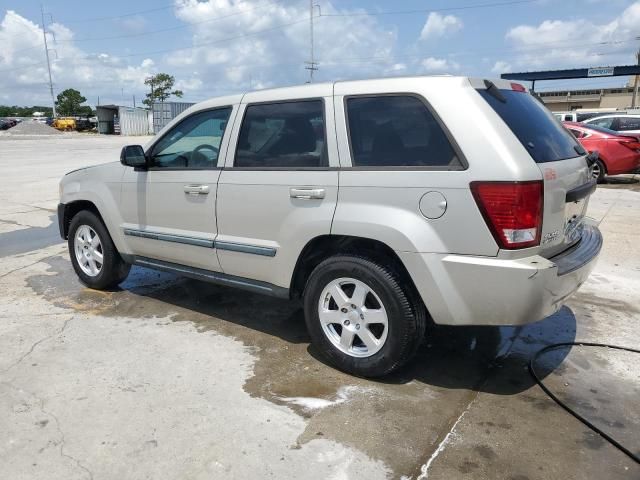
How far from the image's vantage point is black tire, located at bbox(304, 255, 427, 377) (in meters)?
3.28

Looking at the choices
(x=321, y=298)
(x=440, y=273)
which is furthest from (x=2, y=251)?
(x=440, y=273)

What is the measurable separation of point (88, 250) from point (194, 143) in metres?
1.79

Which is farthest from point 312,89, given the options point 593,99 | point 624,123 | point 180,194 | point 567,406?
point 593,99

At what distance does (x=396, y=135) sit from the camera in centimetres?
332

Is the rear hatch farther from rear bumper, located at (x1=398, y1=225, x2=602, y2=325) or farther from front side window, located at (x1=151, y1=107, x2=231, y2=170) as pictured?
front side window, located at (x1=151, y1=107, x2=231, y2=170)

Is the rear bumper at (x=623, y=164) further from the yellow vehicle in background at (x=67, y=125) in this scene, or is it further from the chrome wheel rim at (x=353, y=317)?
the yellow vehicle in background at (x=67, y=125)

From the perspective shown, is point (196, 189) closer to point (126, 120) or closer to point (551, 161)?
point (551, 161)

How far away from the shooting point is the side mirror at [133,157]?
14.8 ft

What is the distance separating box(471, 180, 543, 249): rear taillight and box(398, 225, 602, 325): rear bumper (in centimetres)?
13

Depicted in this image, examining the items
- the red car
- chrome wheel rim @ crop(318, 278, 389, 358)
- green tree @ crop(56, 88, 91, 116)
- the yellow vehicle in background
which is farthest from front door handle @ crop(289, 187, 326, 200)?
green tree @ crop(56, 88, 91, 116)

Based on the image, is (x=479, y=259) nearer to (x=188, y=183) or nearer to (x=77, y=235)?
(x=188, y=183)

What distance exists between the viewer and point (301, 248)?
3.64m

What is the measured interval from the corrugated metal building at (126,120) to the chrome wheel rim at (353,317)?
52441mm

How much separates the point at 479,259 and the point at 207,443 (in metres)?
1.76
